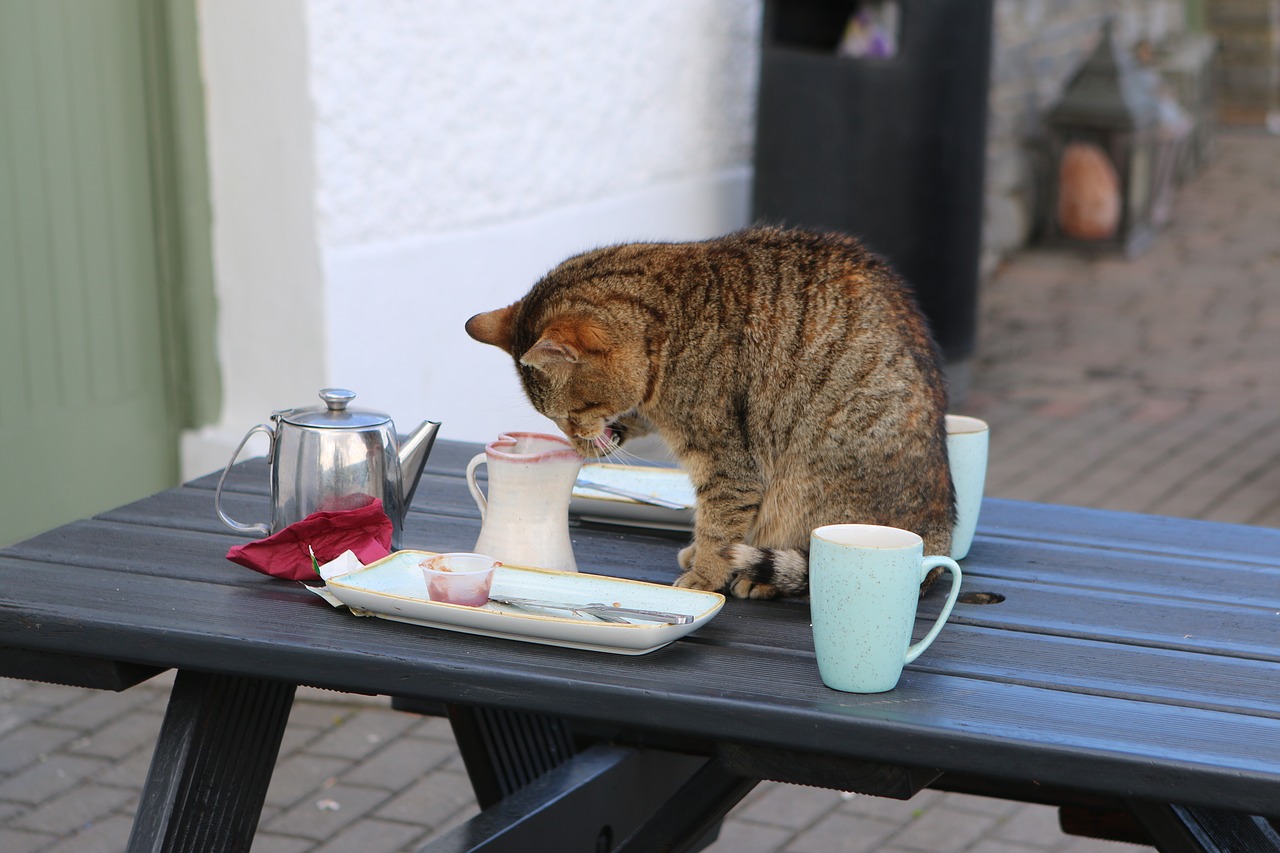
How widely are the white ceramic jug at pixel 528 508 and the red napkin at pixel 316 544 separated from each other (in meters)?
0.14

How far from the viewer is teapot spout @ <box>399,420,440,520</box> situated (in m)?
2.06

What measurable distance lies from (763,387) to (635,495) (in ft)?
1.24

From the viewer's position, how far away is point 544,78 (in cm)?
475

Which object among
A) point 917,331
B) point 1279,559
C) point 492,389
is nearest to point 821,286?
point 917,331

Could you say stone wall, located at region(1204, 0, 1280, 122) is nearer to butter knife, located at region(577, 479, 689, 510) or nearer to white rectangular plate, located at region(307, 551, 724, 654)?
butter knife, located at region(577, 479, 689, 510)

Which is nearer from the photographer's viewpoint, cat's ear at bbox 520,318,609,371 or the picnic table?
the picnic table

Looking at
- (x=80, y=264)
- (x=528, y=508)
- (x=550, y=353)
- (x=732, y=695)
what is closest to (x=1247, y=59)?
(x=80, y=264)

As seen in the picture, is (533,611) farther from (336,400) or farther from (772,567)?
(336,400)

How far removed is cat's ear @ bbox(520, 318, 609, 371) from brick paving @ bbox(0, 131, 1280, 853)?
140cm

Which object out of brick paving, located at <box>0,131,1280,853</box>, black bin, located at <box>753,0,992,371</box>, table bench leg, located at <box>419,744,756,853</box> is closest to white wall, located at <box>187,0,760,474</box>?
black bin, located at <box>753,0,992,371</box>

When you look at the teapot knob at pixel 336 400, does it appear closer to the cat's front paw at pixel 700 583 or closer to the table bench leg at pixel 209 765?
the table bench leg at pixel 209 765

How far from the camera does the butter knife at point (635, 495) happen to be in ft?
7.38

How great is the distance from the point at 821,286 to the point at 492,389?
2.76 metres

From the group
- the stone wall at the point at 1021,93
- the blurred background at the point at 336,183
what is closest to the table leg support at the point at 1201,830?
the blurred background at the point at 336,183
